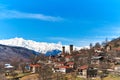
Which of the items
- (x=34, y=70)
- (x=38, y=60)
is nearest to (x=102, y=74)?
(x=34, y=70)

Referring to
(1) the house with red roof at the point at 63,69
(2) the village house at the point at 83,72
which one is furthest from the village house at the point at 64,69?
(2) the village house at the point at 83,72

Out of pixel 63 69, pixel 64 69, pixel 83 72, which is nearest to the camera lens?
pixel 83 72

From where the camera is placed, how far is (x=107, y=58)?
95.4 m

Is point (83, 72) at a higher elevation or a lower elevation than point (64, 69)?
lower

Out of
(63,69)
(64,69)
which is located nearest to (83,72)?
(64,69)

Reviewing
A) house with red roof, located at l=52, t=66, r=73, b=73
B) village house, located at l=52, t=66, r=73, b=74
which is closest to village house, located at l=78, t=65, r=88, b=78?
village house, located at l=52, t=66, r=73, b=74

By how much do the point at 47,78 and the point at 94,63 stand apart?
23.0 m

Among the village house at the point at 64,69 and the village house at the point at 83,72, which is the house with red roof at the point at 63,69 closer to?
the village house at the point at 64,69

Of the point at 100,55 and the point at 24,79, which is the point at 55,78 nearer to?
the point at 24,79

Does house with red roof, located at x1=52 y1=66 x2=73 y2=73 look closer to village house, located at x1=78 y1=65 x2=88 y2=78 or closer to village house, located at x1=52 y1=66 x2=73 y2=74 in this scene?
village house, located at x1=52 y1=66 x2=73 y2=74

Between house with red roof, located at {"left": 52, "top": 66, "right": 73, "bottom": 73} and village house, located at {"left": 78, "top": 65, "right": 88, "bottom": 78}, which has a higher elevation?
house with red roof, located at {"left": 52, "top": 66, "right": 73, "bottom": 73}

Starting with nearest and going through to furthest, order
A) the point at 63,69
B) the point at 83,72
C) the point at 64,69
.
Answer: the point at 83,72 → the point at 64,69 → the point at 63,69

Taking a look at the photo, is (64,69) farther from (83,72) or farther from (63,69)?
(83,72)

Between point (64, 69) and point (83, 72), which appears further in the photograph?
point (64, 69)
